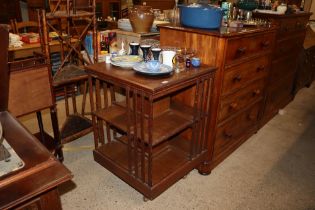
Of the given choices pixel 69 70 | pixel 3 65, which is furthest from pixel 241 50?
pixel 3 65

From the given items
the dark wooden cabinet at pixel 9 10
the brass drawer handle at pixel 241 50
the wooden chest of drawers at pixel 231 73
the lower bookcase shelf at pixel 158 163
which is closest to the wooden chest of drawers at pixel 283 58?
the wooden chest of drawers at pixel 231 73

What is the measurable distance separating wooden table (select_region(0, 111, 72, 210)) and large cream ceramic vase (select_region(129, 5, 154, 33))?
4.53ft

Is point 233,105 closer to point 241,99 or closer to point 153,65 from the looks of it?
point 241,99

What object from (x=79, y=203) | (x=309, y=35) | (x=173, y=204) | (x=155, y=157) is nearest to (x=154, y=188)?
(x=173, y=204)

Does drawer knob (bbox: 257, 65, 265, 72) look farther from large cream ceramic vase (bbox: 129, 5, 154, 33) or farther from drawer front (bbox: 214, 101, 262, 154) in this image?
large cream ceramic vase (bbox: 129, 5, 154, 33)

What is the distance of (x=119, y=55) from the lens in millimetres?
1674

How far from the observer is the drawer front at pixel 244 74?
1.70 meters

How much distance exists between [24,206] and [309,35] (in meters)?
3.67

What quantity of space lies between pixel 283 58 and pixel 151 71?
1630 millimetres

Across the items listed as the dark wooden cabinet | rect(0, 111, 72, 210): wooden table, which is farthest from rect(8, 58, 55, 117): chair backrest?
the dark wooden cabinet

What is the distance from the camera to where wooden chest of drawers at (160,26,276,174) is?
159 centimetres

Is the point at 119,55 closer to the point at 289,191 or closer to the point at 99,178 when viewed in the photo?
the point at 99,178

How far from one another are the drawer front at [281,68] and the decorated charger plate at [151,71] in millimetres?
1265

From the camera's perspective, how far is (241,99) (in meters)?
1.96
